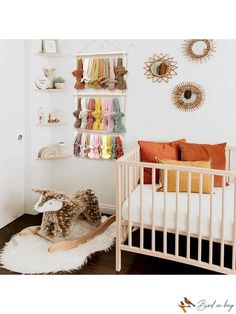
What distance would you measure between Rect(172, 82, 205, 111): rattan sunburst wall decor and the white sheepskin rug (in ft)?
4.25

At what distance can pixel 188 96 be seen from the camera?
9.71 ft

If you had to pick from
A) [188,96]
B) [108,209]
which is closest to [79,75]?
[188,96]

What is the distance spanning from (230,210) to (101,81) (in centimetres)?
175

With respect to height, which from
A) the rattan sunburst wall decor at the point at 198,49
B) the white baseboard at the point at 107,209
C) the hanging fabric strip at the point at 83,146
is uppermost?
the rattan sunburst wall decor at the point at 198,49

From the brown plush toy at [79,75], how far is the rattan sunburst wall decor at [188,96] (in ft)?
3.04

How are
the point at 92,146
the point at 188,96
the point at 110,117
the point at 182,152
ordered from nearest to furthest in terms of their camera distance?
the point at 182,152
the point at 188,96
the point at 110,117
the point at 92,146

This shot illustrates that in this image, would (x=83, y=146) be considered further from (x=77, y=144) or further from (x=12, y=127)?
(x=12, y=127)

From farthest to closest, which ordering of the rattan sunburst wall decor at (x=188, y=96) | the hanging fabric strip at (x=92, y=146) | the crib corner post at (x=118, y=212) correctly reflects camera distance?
the hanging fabric strip at (x=92, y=146), the rattan sunburst wall decor at (x=188, y=96), the crib corner post at (x=118, y=212)

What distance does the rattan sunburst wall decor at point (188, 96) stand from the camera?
115 inches

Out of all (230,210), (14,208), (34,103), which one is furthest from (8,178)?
(230,210)

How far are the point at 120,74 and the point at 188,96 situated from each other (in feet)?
2.21

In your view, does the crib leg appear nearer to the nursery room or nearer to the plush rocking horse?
the nursery room
